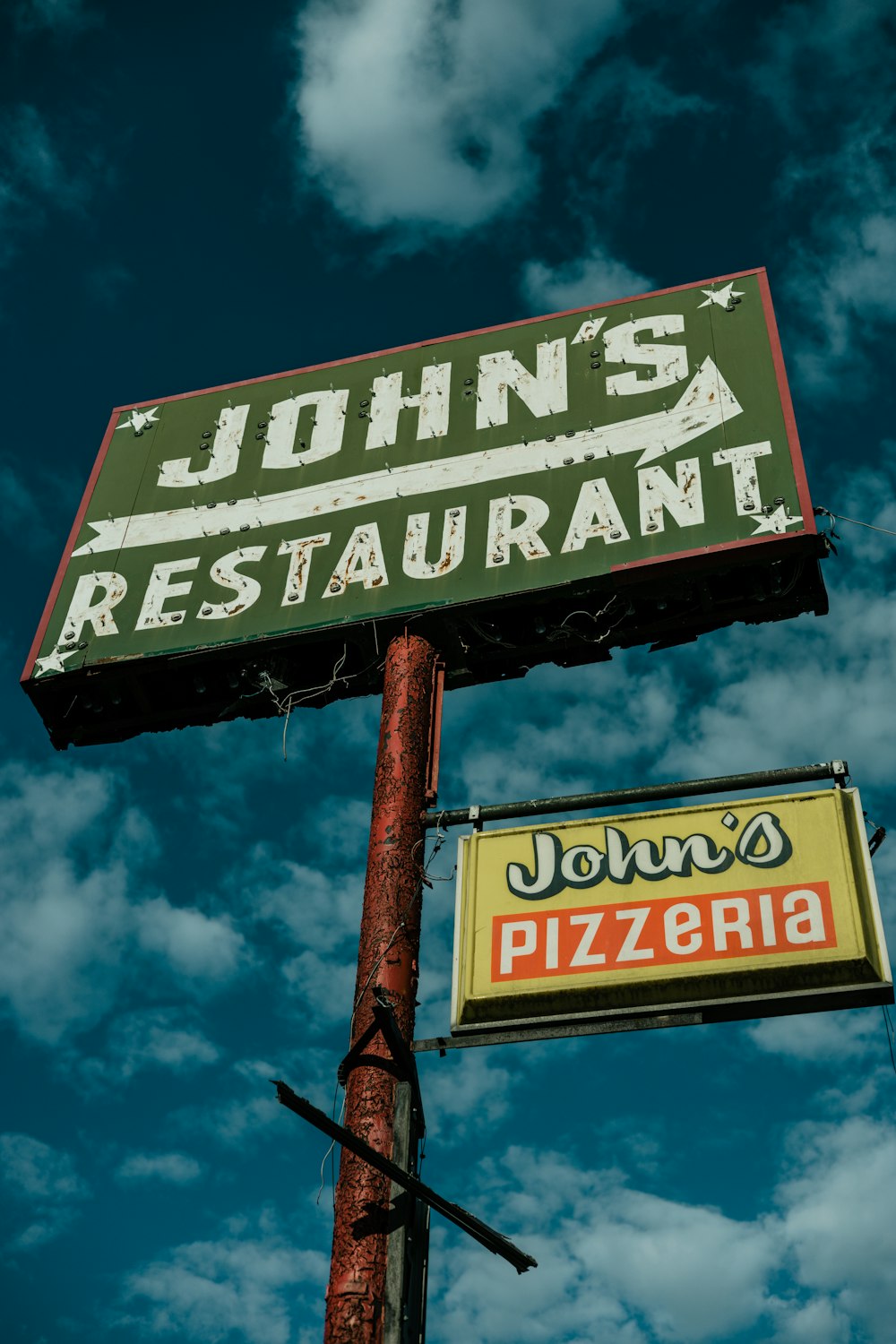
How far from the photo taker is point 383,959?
8008 millimetres

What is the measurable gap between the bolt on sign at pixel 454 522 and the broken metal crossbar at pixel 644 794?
86.1 inches

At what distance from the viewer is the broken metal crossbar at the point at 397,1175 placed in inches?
265

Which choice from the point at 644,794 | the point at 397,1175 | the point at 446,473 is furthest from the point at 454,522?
the point at 397,1175

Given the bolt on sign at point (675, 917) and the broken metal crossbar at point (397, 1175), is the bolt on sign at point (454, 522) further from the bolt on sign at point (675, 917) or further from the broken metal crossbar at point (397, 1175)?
the broken metal crossbar at point (397, 1175)

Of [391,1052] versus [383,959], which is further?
[383,959]

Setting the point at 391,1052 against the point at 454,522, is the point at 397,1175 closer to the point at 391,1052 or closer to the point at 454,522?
the point at 391,1052

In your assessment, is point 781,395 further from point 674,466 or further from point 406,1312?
point 406,1312

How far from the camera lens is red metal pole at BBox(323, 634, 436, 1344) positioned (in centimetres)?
682

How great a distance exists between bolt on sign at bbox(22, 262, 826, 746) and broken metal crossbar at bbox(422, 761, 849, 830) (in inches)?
86.1

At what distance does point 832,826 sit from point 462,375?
21.0 feet

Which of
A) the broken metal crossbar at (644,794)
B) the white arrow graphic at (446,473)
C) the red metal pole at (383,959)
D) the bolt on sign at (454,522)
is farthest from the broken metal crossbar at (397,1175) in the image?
the white arrow graphic at (446,473)

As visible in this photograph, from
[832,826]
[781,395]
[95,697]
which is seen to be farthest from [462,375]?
[832,826]

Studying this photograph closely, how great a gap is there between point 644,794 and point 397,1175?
277 centimetres

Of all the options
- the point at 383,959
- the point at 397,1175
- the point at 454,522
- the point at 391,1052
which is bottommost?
the point at 397,1175
